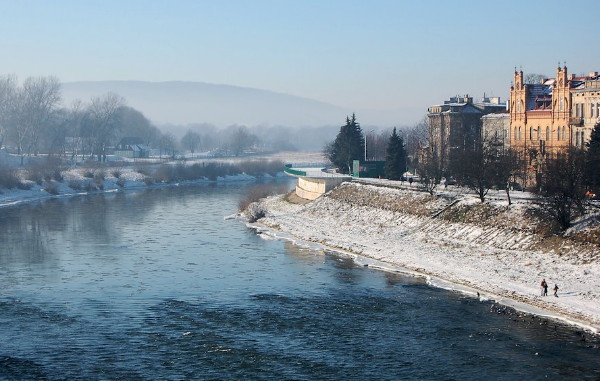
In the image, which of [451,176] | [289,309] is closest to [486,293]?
[289,309]

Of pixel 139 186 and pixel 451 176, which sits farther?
pixel 139 186

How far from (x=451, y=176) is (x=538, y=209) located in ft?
85.6

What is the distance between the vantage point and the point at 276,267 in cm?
5347

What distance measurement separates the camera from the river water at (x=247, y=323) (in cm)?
3222

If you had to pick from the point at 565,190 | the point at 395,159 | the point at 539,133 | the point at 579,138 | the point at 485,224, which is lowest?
the point at 485,224

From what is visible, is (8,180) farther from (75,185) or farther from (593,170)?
(593,170)

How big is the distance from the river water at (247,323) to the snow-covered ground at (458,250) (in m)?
2.00

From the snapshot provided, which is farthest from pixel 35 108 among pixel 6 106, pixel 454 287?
pixel 454 287

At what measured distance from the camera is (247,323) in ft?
Result: 127

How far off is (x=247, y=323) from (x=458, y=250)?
71.4 feet

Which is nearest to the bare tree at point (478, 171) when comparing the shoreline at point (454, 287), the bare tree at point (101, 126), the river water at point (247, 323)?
the shoreline at point (454, 287)

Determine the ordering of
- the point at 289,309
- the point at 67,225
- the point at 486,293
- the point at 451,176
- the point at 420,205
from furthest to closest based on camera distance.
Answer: the point at 451,176 < the point at 67,225 < the point at 420,205 < the point at 486,293 < the point at 289,309

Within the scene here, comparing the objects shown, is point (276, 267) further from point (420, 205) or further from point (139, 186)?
point (139, 186)

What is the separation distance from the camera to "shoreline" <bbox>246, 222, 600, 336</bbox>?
38550 millimetres
